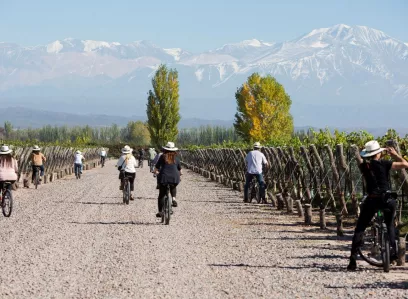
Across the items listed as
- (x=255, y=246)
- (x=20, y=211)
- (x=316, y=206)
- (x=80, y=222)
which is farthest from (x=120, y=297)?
(x=316, y=206)

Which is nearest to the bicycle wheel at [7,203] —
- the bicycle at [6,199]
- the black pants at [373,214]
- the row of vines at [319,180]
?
the bicycle at [6,199]

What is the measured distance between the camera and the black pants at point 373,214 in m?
10.9

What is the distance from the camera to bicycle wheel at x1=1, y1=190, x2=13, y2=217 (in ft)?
65.5

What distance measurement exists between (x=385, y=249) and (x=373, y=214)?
19.6 inches

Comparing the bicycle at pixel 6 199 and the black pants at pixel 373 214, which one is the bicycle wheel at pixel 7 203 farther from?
the black pants at pixel 373 214

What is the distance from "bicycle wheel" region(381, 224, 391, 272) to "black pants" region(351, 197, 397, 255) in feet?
0.28

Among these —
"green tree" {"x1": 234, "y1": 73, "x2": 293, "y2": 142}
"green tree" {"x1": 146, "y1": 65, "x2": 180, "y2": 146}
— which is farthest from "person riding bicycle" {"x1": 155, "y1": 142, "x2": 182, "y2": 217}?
"green tree" {"x1": 146, "y1": 65, "x2": 180, "y2": 146}

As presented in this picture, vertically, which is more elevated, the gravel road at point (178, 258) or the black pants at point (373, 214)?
the black pants at point (373, 214)

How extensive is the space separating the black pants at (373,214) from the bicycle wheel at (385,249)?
0.28 ft

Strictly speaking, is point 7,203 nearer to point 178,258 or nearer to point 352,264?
point 178,258

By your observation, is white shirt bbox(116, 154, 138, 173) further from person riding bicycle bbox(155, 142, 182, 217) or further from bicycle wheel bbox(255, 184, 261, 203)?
person riding bicycle bbox(155, 142, 182, 217)

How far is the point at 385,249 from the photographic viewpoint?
10.9m

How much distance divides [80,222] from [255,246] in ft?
18.9

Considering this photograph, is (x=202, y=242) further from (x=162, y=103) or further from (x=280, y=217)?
(x=162, y=103)
